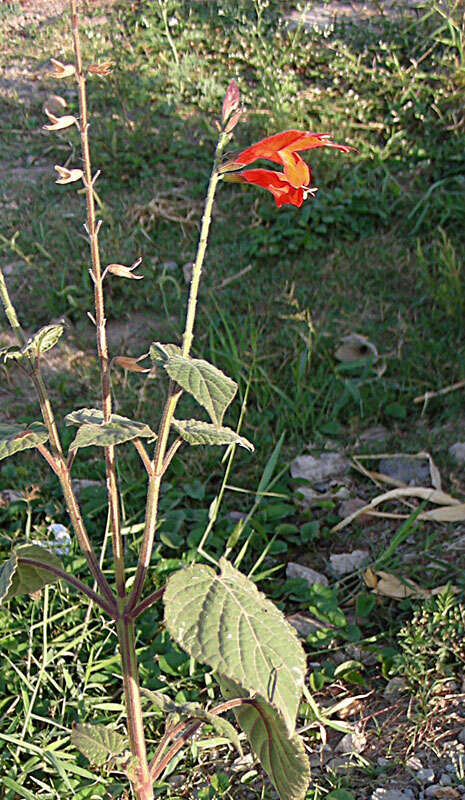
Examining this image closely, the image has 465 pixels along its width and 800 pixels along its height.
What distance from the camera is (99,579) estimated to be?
1.41 metres

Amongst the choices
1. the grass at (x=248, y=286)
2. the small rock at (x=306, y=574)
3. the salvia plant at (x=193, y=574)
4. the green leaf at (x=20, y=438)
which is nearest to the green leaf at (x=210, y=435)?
the salvia plant at (x=193, y=574)

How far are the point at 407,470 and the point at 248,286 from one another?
1.22m

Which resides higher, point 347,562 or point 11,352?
point 11,352

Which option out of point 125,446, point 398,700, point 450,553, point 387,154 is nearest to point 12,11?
point 387,154

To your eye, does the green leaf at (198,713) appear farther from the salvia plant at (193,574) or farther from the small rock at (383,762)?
the small rock at (383,762)

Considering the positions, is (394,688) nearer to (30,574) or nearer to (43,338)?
(30,574)

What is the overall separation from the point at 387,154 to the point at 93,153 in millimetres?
1435

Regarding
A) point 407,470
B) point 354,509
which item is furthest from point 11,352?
point 407,470

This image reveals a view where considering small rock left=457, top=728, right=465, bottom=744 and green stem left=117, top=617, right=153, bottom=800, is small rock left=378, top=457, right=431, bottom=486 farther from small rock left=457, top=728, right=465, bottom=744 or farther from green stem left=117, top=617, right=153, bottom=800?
green stem left=117, top=617, right=153, bottom=800

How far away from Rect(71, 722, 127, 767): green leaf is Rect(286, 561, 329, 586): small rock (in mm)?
919

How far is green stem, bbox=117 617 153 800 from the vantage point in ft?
4.58

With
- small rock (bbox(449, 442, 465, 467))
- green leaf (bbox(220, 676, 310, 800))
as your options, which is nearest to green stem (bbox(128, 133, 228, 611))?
green leaf (bbox(220, 676, 310, 800))

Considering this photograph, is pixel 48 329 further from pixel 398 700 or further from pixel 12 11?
pixel 12 11

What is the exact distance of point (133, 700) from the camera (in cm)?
141
